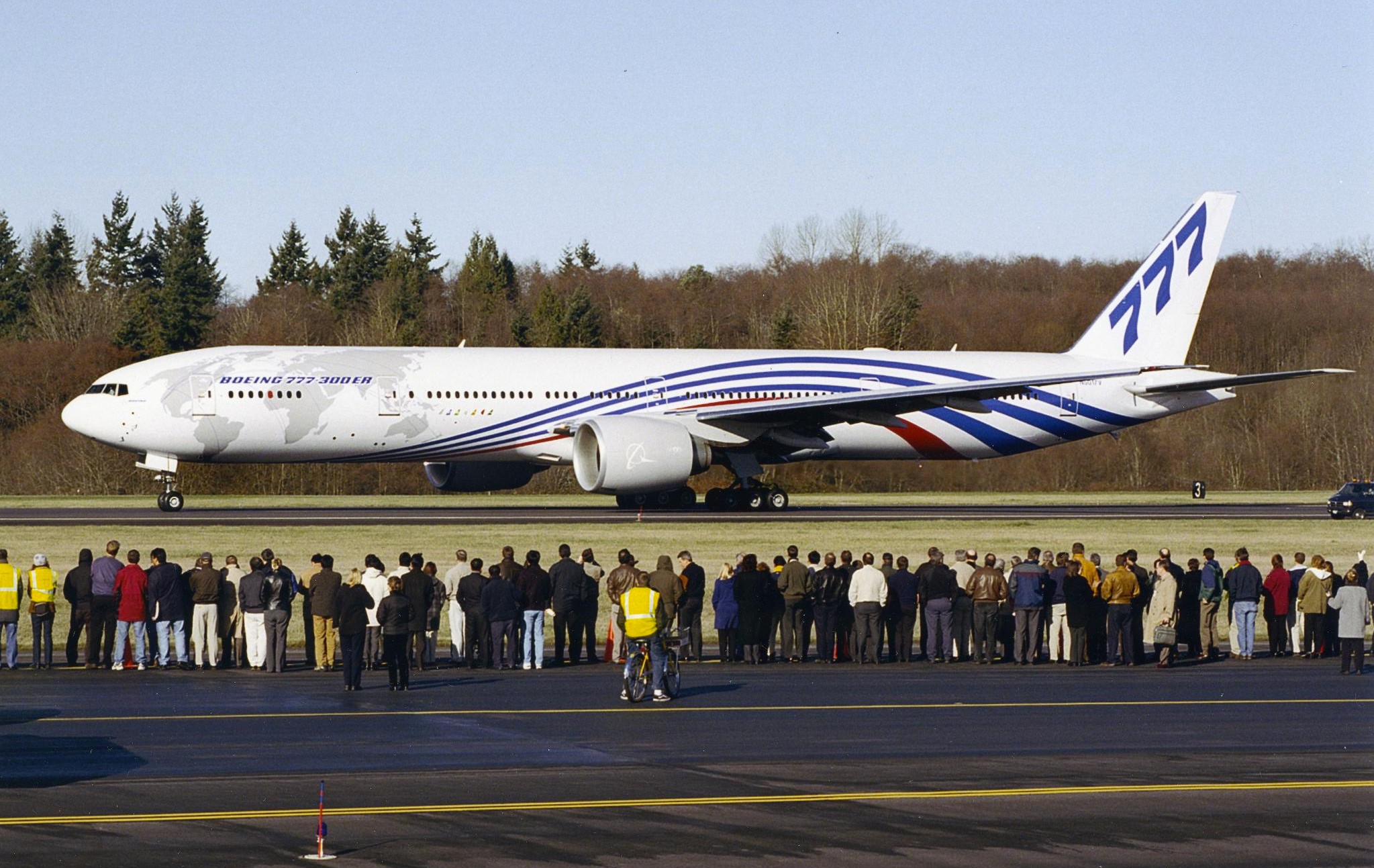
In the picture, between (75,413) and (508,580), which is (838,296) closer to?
(75,413)

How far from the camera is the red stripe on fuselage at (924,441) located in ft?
164

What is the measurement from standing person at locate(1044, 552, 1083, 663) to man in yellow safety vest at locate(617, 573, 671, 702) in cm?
787

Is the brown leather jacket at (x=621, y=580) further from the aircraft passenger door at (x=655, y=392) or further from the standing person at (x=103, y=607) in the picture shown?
the aircraft passenger door at (x=655, y=392)

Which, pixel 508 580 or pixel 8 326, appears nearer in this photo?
pixel 508 580

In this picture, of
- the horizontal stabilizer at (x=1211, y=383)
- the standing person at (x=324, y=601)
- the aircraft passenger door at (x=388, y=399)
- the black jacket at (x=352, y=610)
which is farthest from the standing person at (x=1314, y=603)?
the aircraft passenger door at (x=388, y=399)

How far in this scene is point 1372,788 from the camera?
15414 mm

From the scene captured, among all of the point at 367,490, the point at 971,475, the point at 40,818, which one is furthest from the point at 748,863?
the point at 971,475

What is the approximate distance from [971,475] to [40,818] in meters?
58.8

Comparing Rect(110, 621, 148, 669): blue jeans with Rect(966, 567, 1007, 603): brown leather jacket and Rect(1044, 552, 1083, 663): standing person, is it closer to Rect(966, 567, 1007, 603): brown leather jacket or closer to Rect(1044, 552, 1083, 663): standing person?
Rect(966, 567, 1007, 603): brown leather jacket

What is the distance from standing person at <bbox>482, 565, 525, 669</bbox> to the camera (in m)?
24.0

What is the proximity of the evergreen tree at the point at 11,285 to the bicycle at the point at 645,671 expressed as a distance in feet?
287

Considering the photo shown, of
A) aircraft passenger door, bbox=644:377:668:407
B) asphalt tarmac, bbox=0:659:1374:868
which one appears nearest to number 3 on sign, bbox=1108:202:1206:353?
aircraft passenger door, bbox=644:377:668:407

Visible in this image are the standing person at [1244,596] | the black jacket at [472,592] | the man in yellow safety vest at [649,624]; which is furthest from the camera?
the standing person at [1244,596]

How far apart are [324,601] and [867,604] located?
317 inches
